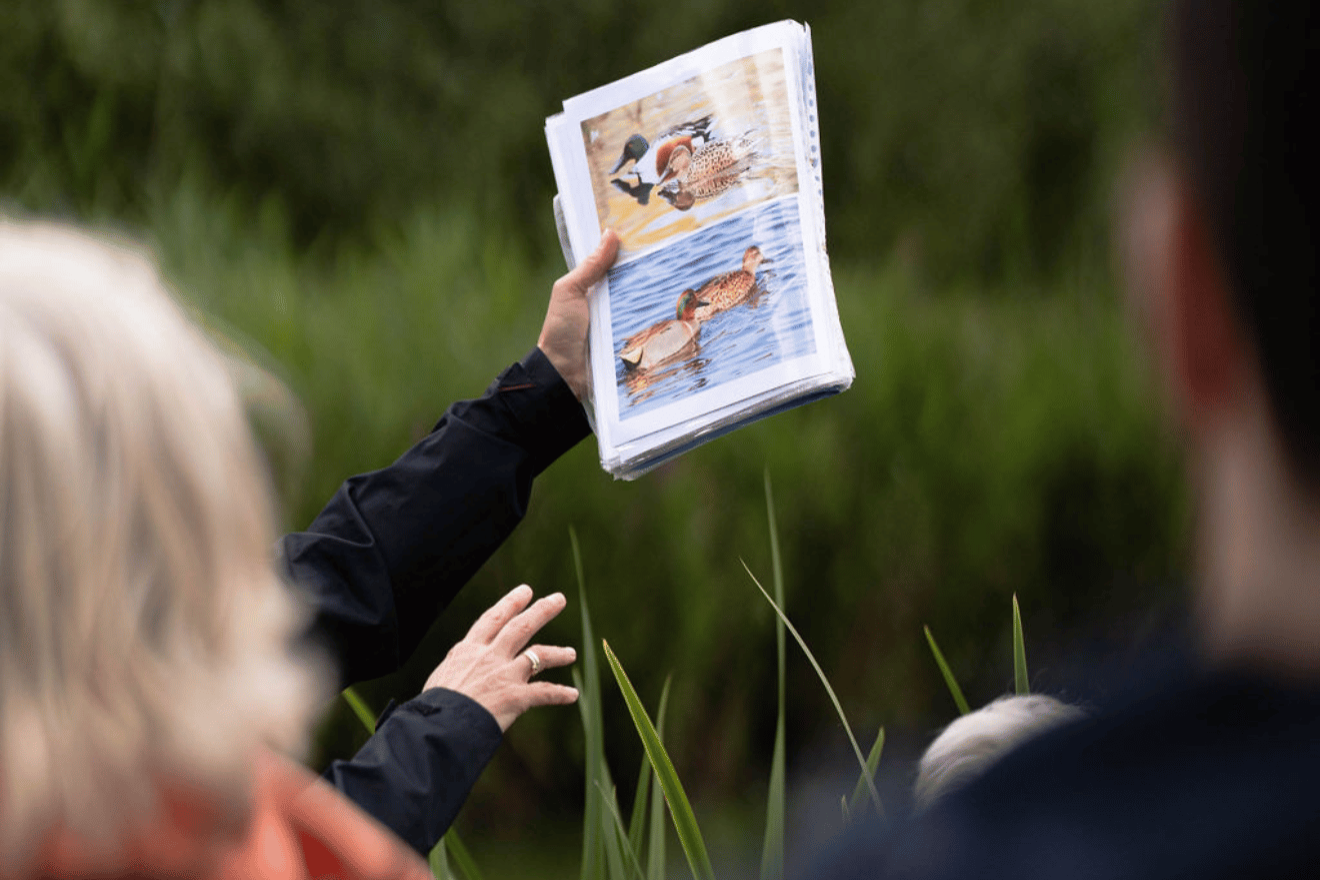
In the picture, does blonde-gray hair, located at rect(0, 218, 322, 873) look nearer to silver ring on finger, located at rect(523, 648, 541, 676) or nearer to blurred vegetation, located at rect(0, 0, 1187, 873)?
silver ring on finger, located at rect(523, 648, 541, 676)

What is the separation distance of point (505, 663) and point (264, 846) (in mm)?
531

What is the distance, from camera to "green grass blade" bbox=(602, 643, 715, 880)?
124 centimetres

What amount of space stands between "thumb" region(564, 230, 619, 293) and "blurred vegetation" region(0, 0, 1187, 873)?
933 millimetres

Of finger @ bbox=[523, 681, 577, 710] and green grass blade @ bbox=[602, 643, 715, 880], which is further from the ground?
finger @ bbox=[523, 681, 577, 710]

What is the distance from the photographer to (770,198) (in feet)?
4.52

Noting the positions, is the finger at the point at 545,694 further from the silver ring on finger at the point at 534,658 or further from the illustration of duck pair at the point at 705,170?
the illustration of duck pair at the point at 705,170

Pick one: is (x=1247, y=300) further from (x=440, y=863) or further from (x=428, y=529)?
(x=440, y=863)

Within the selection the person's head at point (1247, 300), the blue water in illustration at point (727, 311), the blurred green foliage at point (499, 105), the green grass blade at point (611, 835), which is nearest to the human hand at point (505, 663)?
the green grass blade at point (611, 835)

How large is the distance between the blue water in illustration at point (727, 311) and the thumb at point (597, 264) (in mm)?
53

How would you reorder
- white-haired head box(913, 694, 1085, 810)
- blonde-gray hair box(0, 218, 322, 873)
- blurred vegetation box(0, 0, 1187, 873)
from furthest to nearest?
blurred vegetation box(0, 0, 1187, 873)
blonde-gray hair box(0, 218, 322, 873)
white-haired head box(913, 694, 1085, 810)

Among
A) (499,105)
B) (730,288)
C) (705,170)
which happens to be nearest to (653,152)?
(705,170)

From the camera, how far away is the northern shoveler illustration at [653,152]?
143 centimetres

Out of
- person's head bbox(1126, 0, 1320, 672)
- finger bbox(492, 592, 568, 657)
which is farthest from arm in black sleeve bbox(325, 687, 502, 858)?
person's head bbox(1126, 0, 1320, 672)

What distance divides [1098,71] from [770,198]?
19.0 feet
